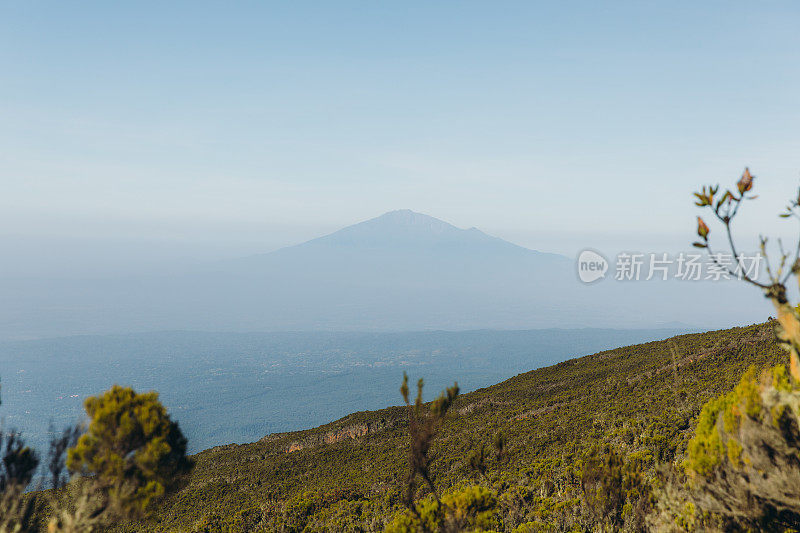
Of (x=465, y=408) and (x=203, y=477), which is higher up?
(x=465, y=408)

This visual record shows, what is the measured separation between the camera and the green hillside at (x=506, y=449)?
12945mm

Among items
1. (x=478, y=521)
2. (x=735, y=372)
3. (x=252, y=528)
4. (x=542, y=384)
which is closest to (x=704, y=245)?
(x=478, y=521)

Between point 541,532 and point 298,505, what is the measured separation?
9.81 meters

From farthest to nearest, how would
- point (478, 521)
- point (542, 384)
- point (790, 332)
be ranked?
point (542, 384) → point (478, 521) → point (790, 332)

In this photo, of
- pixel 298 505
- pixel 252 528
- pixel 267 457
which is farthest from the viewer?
pixel 267 457

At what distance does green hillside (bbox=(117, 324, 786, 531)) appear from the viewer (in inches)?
510

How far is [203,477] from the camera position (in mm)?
26625

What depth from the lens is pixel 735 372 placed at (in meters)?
19.0

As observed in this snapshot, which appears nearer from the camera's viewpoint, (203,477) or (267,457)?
(203,477)

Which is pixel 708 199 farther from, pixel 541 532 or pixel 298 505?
pixel 298 505

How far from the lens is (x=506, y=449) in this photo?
18.8 metres

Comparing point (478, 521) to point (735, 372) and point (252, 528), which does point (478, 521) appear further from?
point (735, 372)

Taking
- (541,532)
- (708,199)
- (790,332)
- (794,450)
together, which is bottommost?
(541,532)

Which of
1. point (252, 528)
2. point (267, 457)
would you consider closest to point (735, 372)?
point (252, 528)
